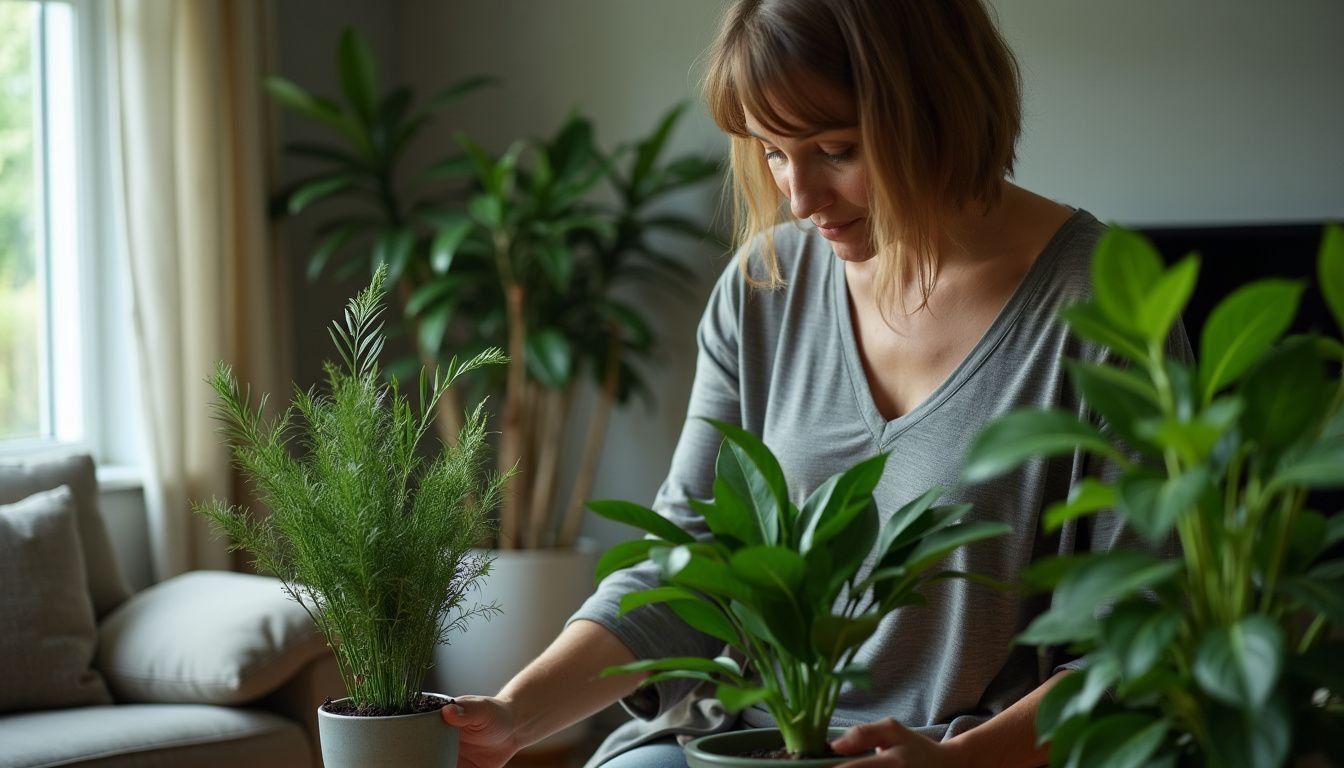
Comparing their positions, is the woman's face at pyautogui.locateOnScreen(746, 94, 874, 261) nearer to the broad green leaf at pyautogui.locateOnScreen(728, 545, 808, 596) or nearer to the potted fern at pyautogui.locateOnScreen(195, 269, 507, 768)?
the potted fern at pyautogui.locateOnScreen(195, 269, 507, 768)

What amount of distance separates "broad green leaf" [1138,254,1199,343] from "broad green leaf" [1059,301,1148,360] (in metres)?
0.02

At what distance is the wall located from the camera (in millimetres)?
3033

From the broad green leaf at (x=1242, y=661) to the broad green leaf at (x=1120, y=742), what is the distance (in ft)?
0.19

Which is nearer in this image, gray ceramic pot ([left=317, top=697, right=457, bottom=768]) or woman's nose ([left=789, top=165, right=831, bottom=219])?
gray ceramic pot ([left=317, top=697, right=457, bottom=768])

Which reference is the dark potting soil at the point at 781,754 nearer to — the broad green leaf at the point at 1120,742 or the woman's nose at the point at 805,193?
the broad green leaf at the point at 1120,742

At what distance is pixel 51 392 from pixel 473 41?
5.53ft

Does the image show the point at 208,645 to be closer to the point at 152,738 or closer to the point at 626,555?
the point at 152,738

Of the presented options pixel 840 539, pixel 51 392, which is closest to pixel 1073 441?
pixel 840 539

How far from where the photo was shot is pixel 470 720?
1.22m

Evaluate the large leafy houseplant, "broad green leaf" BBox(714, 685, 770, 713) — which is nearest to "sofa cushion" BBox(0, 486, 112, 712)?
the large leafy houseplant

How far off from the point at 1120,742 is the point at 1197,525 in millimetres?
137

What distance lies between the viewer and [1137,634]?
0.78 m

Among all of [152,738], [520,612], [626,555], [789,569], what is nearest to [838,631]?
[789,569]

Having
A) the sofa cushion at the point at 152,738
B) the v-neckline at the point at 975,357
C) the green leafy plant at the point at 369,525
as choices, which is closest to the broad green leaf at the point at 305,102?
the sofa cushion at the point at 152,738
